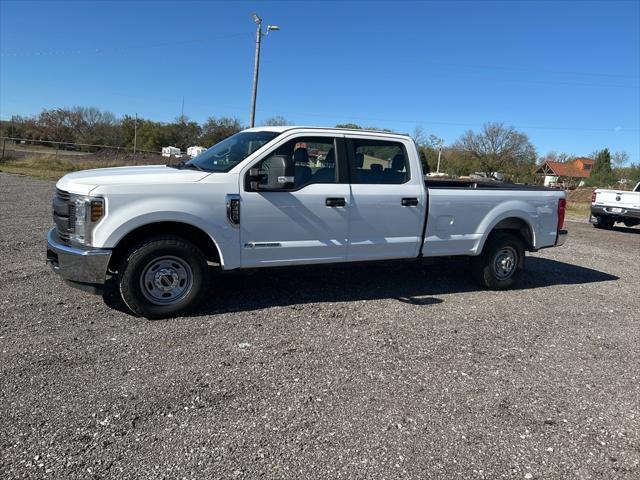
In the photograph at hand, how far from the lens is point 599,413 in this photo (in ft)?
11.7

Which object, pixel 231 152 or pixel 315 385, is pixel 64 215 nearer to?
pixel 231 152

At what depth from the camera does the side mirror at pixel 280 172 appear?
480 cm

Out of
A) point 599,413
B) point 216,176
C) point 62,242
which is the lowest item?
point 599,413

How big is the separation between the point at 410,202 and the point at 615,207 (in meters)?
14.0

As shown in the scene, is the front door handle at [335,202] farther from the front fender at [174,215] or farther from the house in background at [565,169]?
the house in background at [565,169]

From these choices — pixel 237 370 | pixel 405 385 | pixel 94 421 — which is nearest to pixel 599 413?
pixel 405 385

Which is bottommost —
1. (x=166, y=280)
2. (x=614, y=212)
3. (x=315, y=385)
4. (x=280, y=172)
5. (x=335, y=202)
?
(x=315, y=385)

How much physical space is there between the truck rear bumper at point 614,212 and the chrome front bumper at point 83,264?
55.6ft

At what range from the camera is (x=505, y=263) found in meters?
6.71

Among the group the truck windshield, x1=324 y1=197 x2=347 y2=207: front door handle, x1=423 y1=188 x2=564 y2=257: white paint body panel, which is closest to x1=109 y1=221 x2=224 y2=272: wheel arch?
the truck windshield

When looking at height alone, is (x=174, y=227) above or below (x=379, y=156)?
below

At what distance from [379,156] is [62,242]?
11.6ft

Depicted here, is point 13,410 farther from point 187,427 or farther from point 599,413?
point 599,413

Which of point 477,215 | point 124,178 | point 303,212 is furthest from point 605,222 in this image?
point 124,178
